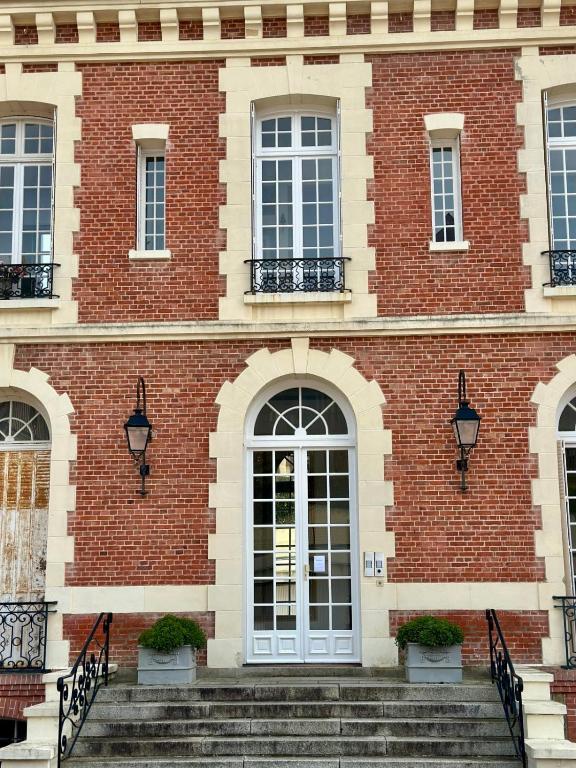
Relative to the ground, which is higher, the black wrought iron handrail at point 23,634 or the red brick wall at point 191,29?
the red brick wall at point 191,29

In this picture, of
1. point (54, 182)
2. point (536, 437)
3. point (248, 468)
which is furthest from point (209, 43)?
point (536, 437)

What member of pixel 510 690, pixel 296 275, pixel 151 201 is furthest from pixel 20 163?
pixel 510 690

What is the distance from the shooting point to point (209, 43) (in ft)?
38.2

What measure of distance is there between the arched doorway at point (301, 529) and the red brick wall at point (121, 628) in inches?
24.5

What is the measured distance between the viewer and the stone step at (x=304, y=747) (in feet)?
28.6

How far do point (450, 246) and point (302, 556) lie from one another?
410 cm

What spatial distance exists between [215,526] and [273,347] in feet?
7.31

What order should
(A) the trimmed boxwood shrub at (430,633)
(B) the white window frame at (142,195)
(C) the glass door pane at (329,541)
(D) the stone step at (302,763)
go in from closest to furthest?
(D) the stone step at (302,763), (A) the trimmed boxwood shrub at (430,633), (C) the glass door pane at (329,541), (B) the white window frame at (142,195)

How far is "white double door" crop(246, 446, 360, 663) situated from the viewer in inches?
427

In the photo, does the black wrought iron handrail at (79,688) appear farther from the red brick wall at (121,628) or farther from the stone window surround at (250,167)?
the stone window surround at (250,167)

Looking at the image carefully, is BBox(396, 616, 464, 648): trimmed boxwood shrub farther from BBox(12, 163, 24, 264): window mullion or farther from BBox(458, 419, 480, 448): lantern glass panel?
BBox(12, 163, 24, 264): window mullion

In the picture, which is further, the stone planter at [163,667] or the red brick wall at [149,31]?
the red brick wall at [149,31]

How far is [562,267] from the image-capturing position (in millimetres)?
11117

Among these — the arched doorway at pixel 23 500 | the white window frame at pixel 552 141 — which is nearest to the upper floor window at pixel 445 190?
the white window frame at pixel 552 141
